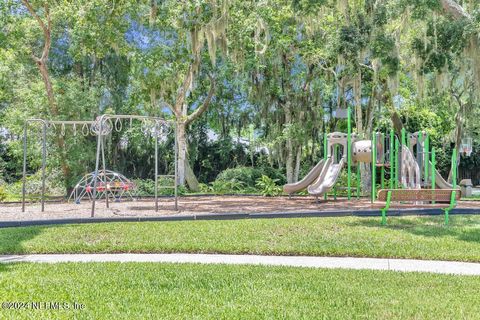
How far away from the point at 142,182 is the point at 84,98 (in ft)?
14.7

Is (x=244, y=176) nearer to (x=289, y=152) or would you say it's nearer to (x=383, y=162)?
(x=289, y=152)

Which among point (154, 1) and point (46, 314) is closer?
point (46, 314)

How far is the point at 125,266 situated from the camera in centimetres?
566

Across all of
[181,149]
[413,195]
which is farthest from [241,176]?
[413,195]

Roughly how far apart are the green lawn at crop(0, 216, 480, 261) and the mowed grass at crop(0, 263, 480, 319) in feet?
4.01

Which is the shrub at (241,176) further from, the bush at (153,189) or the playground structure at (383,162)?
the playground structure at (383,162)

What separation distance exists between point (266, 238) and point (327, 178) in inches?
297

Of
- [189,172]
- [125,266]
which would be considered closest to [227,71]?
[189,172]

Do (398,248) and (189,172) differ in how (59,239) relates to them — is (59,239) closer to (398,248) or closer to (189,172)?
(398,248)

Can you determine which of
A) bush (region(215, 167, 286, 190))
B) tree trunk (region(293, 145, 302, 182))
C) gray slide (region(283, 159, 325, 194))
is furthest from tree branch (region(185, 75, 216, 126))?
gray slide (region(283, 159, 325, 194))

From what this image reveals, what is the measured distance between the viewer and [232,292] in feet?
14.4

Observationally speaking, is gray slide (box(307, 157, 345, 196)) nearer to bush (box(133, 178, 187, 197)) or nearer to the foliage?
the foliage

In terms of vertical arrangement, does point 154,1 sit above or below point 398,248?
above

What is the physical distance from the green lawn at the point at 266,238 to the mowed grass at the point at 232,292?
122 cm
